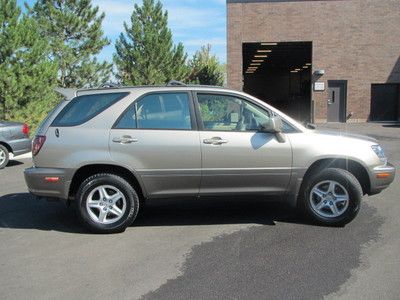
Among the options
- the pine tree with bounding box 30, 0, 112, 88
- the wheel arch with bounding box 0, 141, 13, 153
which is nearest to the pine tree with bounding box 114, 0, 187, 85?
the pine tree with bounding box 30, 0, 112, 88

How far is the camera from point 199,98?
598 centimetres

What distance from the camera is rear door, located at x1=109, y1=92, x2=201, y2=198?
18.8ft

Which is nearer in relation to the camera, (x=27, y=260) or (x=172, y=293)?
(x=172, y=293)

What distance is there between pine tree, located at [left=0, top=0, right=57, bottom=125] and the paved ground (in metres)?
10.8

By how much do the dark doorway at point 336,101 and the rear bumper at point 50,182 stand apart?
75.9 ft

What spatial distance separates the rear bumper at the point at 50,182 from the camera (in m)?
5.76

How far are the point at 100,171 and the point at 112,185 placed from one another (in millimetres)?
274

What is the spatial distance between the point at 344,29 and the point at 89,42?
13.4m

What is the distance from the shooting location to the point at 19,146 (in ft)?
39.0

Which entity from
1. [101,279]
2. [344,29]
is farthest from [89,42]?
[101,279]

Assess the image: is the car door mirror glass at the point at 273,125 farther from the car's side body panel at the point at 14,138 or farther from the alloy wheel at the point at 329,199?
the car's side body panel at the point at 14,138

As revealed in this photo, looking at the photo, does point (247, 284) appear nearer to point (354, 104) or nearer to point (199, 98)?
point (199, 98)

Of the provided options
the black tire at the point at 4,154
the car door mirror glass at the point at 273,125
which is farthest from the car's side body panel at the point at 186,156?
the black tire at the point at 4,154

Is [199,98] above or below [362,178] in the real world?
above
